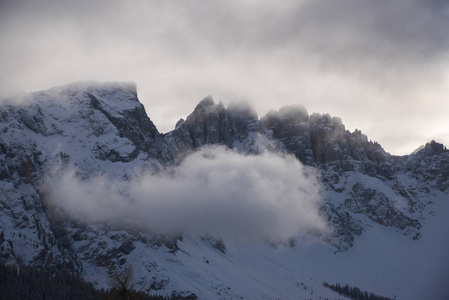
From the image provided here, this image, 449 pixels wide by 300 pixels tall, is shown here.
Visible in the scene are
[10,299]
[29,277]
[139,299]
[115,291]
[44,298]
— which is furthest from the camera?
[29,277]

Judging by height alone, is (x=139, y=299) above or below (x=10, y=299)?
above

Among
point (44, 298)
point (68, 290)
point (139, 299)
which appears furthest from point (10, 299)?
point (139, 299)

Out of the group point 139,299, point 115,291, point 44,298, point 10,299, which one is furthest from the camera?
point 44,298

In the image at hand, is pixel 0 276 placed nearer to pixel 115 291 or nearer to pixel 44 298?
pixel 44 298

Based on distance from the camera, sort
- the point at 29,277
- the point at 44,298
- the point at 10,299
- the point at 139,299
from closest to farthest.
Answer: the point at 139,299
the point at 10,299
the point at 44,298
the point at 29,277

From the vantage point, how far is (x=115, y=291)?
49.9 metres

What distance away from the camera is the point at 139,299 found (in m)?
54.0

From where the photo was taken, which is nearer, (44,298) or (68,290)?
(44,298)

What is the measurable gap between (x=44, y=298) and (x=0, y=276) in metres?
18.9

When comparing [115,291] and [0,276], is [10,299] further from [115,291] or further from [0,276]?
[115,291]

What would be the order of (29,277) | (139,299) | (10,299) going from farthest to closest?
1. (29,277)
2. (10,299)
3. (139,299)

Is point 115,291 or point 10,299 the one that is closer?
point 115,291

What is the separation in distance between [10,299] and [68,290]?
26.7 metres

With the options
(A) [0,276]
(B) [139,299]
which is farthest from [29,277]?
(B) [139,299]
